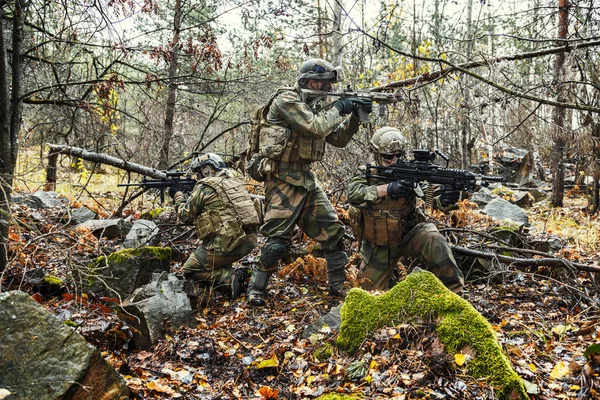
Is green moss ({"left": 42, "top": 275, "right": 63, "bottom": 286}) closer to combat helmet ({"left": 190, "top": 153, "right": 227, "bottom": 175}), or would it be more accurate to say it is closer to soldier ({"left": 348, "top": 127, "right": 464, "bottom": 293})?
combat helmet ({"left": 190, "top": 153, "right": 227, "bottom": 175})

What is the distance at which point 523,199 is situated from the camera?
42.1ft

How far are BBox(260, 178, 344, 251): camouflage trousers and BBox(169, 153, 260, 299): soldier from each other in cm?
54

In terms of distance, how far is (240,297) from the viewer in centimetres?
590

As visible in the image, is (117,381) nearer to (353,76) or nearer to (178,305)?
(178,305)

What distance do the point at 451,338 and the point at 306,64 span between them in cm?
359

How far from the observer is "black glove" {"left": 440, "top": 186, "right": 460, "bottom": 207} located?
16.1 feet

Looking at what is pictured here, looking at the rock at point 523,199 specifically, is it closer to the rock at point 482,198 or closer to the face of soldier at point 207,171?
the rock at point 482,198

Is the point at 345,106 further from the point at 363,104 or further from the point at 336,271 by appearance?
the point at 336,271

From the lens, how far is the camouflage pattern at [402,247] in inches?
194

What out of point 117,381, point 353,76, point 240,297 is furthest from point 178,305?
point 353,76

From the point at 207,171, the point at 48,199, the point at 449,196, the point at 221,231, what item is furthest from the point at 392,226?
the point at 48,199

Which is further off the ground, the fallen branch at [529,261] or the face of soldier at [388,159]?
the face of soldier at [388,159]

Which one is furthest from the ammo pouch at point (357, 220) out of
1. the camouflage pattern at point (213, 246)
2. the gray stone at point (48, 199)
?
the gray stone at point (48, 199)

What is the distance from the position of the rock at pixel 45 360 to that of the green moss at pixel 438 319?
5.42 ft
